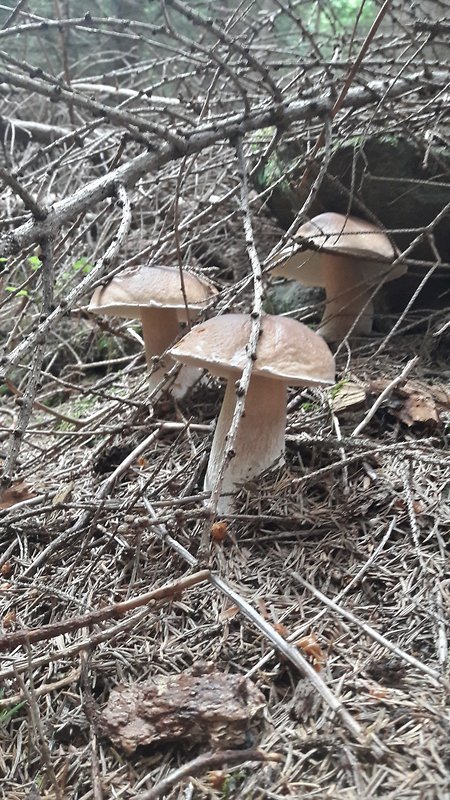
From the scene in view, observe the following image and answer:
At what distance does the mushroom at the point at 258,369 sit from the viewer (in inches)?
75.1

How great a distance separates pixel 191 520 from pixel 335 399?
92 centimetres

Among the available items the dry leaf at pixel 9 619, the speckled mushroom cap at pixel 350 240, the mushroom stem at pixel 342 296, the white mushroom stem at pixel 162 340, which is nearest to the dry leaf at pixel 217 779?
the dry leaf at pixel 9 619

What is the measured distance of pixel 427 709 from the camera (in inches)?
52.2

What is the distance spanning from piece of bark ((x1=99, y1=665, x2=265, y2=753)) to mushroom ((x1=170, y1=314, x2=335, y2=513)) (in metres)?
0.75

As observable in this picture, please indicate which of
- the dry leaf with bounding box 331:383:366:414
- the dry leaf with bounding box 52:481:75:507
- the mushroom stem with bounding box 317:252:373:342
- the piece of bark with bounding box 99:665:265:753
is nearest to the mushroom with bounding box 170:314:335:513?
the dry leaf with bounding box 331:383:366:414

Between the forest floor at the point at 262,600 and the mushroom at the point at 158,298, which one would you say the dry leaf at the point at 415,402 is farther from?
the mushroom at the point at 158,298

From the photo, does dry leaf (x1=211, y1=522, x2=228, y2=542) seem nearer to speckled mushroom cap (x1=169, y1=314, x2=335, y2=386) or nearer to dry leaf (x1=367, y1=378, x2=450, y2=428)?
speckled mushroom cap (x1=169, y1=314, x2=335, y2=386)

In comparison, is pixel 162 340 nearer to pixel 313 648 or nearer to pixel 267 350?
pixel 267 350

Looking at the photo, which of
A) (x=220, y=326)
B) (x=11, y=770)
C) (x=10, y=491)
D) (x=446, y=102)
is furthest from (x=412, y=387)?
(x=11, y=770)

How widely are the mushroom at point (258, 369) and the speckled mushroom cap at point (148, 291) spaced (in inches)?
23.5

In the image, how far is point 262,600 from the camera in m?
1.76

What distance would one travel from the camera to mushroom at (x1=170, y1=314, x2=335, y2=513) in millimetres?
1907

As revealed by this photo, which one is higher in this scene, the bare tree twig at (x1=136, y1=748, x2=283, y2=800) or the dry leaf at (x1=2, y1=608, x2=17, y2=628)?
the bare tree twig at (x1=136, y1=748, x2=283, y2=800)

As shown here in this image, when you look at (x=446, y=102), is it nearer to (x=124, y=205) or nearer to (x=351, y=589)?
(x=124, y=205)
